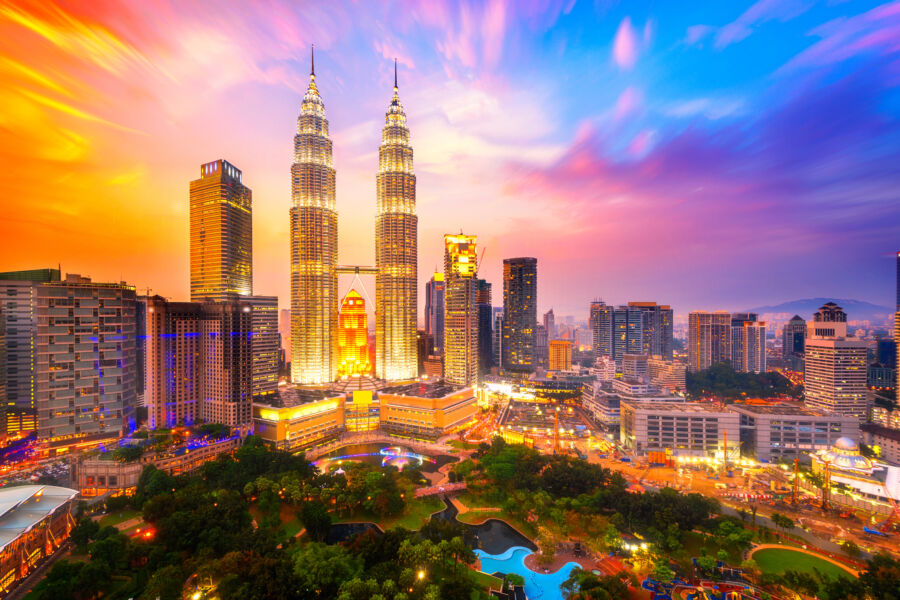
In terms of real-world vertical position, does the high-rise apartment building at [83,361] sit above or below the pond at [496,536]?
above

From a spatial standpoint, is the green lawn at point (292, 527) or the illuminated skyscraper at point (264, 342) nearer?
the green lawn at point (292, 527)

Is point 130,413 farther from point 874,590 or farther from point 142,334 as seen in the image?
point 874,590

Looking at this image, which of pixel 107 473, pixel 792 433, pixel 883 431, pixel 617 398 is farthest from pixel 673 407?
pixel 107 473

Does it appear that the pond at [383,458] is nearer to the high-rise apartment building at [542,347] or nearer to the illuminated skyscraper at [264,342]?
the illuminated skyscraper at [264,342]

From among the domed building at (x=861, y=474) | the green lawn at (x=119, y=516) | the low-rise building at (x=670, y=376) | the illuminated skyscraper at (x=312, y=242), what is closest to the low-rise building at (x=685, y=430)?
the domed building at (x=861, y=474)

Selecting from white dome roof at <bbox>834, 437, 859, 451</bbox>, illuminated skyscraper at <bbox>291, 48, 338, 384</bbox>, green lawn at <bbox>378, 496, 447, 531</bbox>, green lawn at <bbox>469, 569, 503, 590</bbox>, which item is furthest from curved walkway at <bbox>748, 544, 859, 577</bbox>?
illuminated skyscraper at <bbox>291, 48, 338, 384</bbox>

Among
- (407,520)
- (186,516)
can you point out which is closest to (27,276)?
(186,516)
